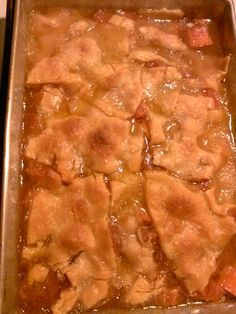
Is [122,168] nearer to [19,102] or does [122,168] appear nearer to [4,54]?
[19,102]

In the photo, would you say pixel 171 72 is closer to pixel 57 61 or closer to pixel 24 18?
pixel 57 61

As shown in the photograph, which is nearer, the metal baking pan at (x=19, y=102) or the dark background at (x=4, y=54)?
the metal baking pan at (x=19, y=102)

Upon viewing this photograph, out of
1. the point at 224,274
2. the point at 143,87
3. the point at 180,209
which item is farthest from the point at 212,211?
the point at 143,87

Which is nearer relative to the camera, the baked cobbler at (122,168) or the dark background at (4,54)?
the baked cobbler at (122,168)

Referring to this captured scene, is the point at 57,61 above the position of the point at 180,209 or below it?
above

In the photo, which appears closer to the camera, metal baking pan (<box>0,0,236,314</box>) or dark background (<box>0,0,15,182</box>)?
metal baking pan (<box>0,0,236,314</box>)

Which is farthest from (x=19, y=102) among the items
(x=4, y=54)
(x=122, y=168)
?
(x=122, y=168)

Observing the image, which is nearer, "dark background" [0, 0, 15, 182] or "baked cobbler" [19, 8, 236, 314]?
"baked cobbler" [19, 8, 236, 314]

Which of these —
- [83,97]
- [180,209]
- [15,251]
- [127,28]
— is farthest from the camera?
[127,28]
